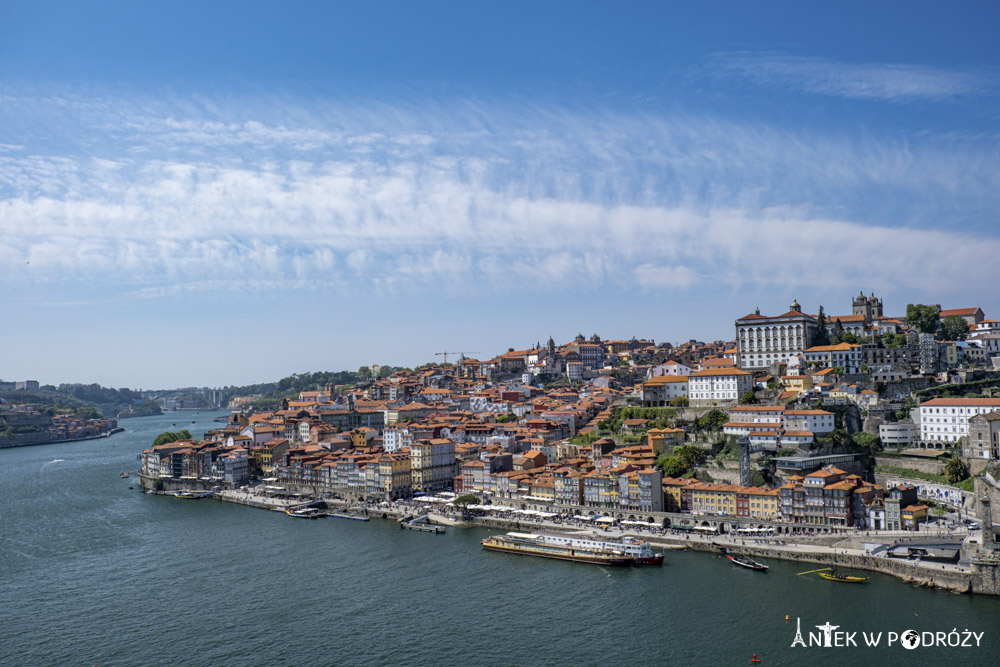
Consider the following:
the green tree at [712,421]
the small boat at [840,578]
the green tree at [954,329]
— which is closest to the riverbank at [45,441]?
the green tree at [712,421]

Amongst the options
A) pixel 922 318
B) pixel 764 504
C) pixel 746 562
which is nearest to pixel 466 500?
pixel 764 504

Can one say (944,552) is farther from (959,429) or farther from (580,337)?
(580,337)

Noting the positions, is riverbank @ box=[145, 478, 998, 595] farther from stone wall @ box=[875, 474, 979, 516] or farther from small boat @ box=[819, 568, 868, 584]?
stone wall @ box=[875, 474, 979, 516]

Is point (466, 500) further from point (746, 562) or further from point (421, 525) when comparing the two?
point (746, 562)

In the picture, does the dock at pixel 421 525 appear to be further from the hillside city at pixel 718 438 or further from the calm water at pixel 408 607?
the hillside city at pixel 718 438

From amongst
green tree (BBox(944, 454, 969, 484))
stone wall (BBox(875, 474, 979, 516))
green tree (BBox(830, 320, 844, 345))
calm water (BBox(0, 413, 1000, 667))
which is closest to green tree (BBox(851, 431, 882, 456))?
stone wall (BBox(875, 474, 979, 516))
